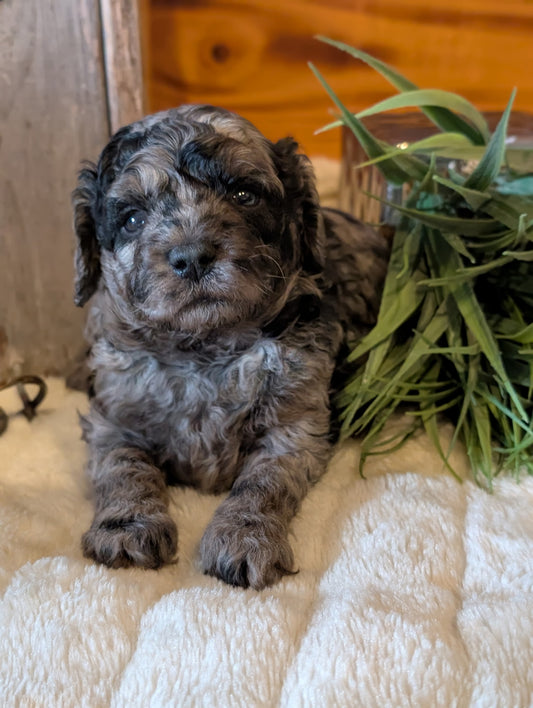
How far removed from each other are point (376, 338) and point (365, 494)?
440 mm

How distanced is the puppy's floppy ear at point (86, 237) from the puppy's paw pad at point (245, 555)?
78cm

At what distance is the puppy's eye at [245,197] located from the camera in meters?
1.65

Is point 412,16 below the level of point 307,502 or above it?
above

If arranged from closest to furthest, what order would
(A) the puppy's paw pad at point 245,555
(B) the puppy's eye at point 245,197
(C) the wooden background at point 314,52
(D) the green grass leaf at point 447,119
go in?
1. (A) the puppy's paw pad at point 245,555
2. (B) the puppy's eye at point 245,197
3. (D) the green grass leaf at point 447,119
4. (C) the wooden background at point 314,52

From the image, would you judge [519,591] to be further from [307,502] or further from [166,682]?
[166,682]

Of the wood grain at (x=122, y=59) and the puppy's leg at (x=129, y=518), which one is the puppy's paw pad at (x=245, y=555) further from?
the wood grain at (x=122, y=59)

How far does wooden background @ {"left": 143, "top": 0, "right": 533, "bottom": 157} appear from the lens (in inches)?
121

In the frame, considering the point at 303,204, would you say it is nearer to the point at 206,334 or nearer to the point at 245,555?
the point at 206,334

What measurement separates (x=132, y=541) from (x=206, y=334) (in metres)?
0.53

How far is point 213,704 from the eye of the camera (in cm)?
110

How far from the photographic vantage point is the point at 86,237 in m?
1.87

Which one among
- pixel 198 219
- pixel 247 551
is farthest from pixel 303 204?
pixel 247 551

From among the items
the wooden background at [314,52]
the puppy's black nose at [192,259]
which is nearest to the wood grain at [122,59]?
the wooden background at [314,52]

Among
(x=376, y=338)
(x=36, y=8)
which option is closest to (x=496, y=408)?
(x=376, y=338)
